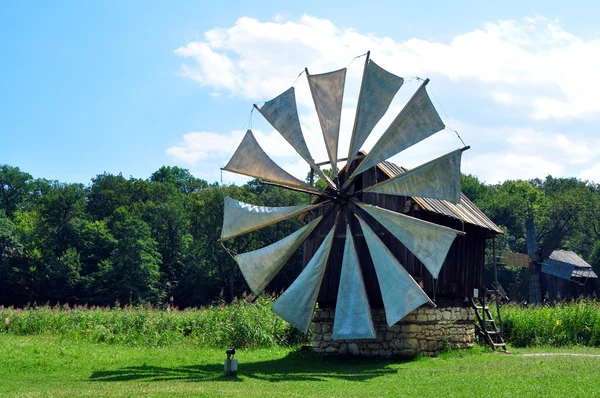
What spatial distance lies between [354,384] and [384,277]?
3291 millimetres

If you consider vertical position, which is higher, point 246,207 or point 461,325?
point 246,207

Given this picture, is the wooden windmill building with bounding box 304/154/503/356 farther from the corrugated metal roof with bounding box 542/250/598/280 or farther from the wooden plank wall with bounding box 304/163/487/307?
the corrugated metal roof with bounding box 542/250/598/280

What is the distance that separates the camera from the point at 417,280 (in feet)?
63.9

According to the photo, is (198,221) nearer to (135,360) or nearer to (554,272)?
(554,272)

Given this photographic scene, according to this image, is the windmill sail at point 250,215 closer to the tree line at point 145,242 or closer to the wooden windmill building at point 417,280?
the wooden windmill building at point 417,280

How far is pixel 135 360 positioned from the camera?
18.6 metres

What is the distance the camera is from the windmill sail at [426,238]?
16.9 m

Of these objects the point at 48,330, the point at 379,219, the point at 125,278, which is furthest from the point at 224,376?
the point at 125,278

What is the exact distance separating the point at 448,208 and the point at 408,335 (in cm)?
408

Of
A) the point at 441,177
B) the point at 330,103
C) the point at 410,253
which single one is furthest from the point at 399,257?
the point at 330,103

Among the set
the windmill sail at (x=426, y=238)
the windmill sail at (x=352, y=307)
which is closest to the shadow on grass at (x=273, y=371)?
the windmill sail at (x=352, y=307)

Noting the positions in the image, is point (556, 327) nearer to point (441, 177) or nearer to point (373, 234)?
point (441, 177)

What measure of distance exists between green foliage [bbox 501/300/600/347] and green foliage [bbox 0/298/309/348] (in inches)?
299

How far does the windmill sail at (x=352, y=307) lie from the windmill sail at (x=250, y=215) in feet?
7.63
